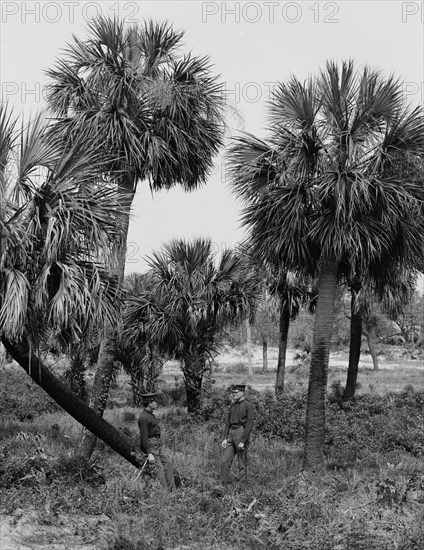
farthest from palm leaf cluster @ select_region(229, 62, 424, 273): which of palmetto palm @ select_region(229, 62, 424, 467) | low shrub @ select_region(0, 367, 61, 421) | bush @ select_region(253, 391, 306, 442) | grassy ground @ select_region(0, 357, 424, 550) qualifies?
low shrub @ select_region(0, 367, 61, 421)

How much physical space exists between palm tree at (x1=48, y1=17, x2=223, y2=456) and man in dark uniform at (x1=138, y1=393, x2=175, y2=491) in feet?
9.03

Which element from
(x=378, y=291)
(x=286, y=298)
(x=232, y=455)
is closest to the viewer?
(x=232, y=455)

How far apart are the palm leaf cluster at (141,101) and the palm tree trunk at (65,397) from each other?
4460 millimetres

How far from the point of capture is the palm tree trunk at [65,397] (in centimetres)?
943

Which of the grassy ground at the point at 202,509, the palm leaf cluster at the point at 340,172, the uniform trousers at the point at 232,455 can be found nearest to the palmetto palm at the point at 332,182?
the palm leaf cluster at the point at 340,172

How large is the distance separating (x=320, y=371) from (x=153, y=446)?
3579 millimetres

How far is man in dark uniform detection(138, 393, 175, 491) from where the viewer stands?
9.96 meters

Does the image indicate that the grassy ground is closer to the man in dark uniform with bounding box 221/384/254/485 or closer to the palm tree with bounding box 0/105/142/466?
the man in dark uniform with bounding box 221/384/254/485

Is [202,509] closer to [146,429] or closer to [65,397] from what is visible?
[146,429]

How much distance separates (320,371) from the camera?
41.2 feet

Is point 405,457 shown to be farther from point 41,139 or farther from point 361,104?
point 41,139

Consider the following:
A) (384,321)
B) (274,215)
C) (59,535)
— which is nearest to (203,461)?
(274,215)

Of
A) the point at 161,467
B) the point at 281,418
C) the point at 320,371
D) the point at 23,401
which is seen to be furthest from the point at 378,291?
the point at 23,401

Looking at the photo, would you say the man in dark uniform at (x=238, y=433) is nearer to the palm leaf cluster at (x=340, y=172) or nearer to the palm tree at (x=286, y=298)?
the palm leaf cluster at (x=340, y=172)
